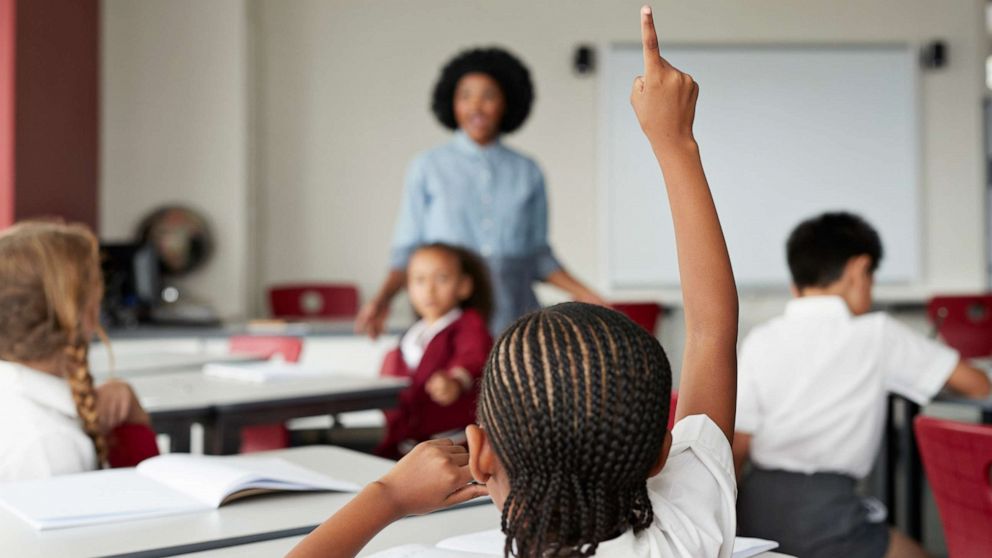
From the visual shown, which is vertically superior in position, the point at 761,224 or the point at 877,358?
the point at 761,224

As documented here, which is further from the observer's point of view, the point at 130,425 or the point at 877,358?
the point at 877,358

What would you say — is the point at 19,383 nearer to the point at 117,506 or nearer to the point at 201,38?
the point at 117,506

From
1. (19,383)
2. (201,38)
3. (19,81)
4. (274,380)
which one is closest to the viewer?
(19,383)

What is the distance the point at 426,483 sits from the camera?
99 cm

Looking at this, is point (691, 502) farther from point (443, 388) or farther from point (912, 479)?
point (912, 479)

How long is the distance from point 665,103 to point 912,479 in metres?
2.38

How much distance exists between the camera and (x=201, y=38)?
228 inches

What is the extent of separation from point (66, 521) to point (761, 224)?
5692 millimetres

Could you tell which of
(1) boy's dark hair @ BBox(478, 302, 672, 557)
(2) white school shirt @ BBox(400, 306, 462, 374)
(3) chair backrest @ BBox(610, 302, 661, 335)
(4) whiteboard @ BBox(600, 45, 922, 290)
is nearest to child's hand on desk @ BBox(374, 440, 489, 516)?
(1) boy's dark hair @ BBox(478, 302, 672, 557)

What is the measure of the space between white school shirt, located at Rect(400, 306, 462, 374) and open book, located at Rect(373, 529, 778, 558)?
1.90 m

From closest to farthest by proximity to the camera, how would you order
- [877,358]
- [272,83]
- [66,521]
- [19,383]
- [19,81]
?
[66,521]
[19,383]
[877,358]
[19,81]
[272,83]

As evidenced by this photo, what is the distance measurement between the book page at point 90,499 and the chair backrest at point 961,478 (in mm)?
954

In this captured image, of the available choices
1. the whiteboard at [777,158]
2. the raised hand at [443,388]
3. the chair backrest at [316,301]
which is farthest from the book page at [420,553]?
the whiteboard at [777,158]

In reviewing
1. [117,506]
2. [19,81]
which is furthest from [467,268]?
[19,81]
